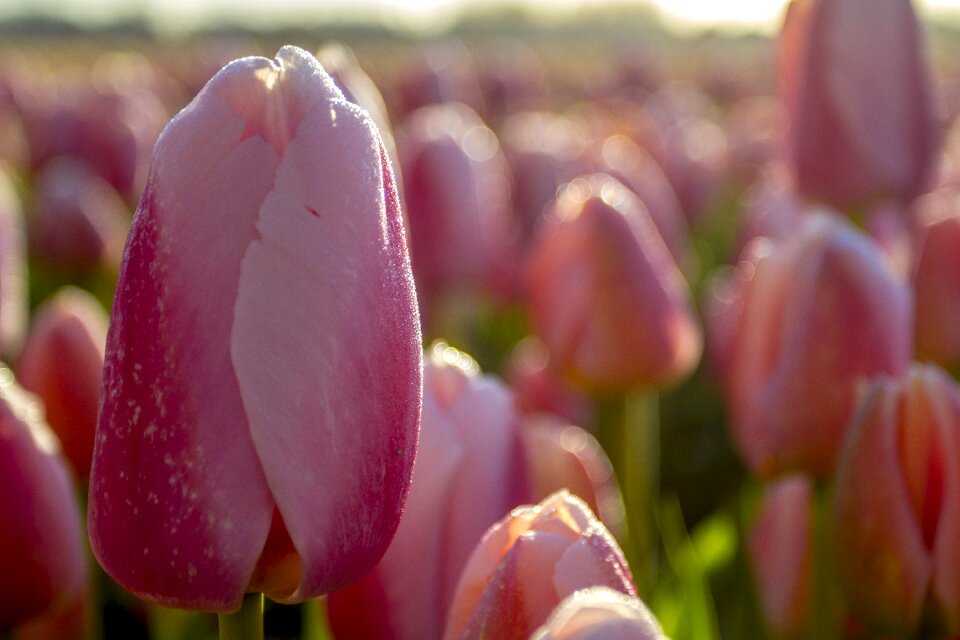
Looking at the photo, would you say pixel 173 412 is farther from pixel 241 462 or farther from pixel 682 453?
pixel 682 453

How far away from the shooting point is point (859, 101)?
102cm

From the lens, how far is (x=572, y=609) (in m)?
0.32

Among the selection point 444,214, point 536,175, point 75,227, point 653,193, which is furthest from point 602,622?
point 75,227

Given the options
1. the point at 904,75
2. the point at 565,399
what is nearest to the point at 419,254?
the point at 565,399

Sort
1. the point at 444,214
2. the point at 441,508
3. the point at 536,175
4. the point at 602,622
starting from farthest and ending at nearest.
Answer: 1. the point at 536,175
2. the point at 444,214
3. the point at 441,508
4. the point at 602,622

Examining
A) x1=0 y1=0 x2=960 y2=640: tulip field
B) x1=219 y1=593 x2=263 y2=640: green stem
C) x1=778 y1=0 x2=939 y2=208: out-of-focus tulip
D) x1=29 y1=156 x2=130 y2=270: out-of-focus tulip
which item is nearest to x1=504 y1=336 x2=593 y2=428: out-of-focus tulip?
x1=0 y1=0 x2=960 y2=640: tulip field

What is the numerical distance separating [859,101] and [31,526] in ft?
2.43

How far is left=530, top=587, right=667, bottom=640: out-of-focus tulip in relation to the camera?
1.02 ft

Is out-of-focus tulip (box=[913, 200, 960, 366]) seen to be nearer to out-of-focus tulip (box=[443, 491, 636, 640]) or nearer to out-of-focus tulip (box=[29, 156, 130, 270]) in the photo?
out-of-focus tulip (box=[443, 491, 636, 640])

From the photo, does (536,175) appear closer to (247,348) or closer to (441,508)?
(441,508)

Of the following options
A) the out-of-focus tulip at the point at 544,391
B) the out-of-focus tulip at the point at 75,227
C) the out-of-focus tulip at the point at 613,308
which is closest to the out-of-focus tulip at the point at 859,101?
the out-of-focus tulip at the point at 613,308

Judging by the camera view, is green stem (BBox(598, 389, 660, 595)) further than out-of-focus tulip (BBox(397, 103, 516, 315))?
No

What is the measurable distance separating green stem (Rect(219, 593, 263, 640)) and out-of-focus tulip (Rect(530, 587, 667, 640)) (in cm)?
16

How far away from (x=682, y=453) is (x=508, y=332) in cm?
50
